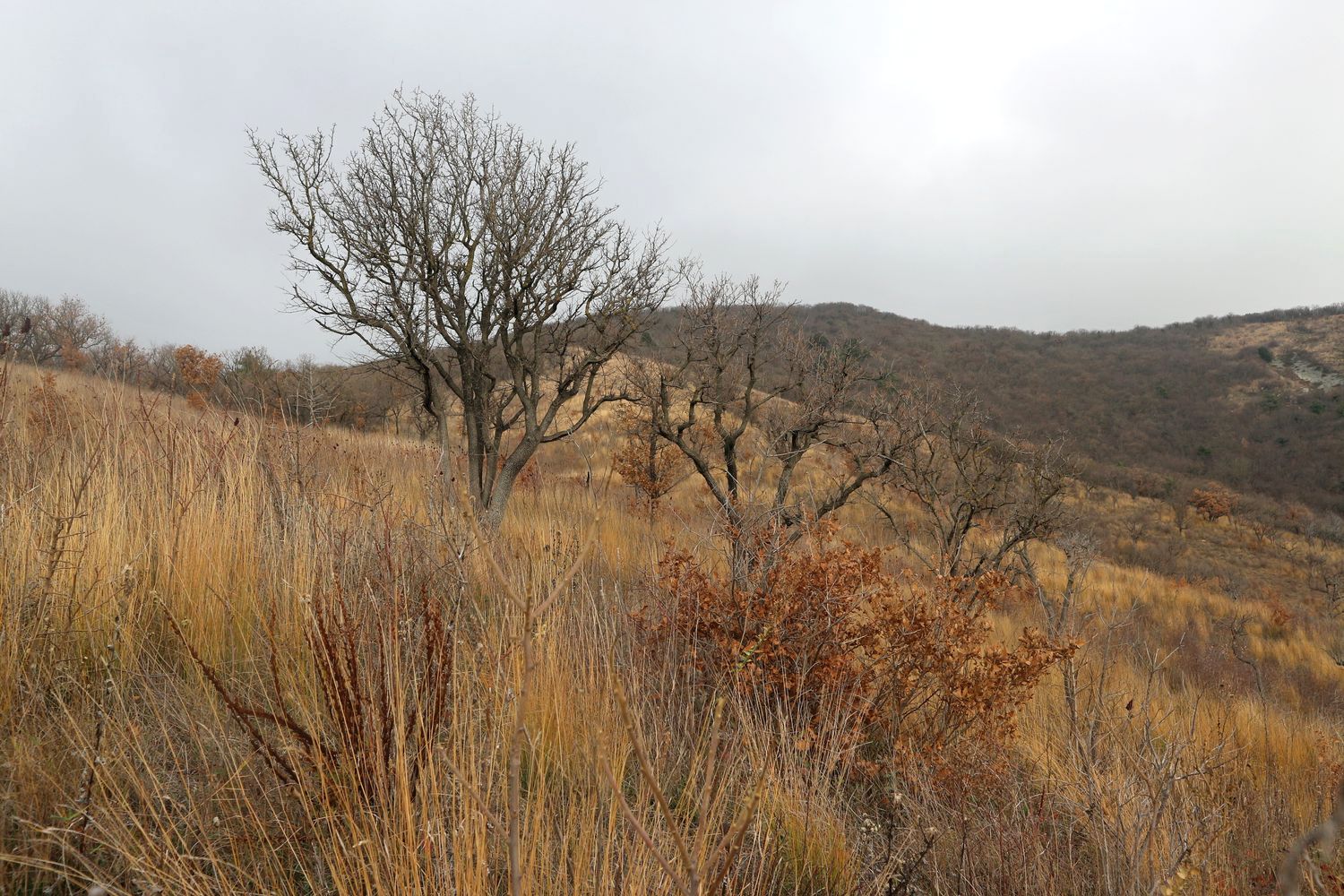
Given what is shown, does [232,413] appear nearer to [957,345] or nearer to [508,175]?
[508,175]

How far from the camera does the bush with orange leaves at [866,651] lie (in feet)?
12.4

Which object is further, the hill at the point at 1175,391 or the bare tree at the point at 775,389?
the hill at the point at 1175,391

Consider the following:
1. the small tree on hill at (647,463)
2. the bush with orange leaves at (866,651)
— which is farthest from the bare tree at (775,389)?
the bush with orange leaves at (866,651)

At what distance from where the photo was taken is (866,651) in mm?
3932

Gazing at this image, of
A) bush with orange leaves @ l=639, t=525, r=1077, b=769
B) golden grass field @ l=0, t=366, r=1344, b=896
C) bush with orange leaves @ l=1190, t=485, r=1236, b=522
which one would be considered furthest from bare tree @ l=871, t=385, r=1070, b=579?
bush with orange leaves @ l=1190, t=485, r=1236, b=522

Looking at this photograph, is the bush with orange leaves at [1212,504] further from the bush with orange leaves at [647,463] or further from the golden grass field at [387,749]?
the golden grass field at [387,749]

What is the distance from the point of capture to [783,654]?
3781 millimetres

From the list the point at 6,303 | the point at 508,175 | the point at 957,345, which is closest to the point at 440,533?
the point at 508,175

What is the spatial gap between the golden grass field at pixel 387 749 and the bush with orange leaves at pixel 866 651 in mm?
290

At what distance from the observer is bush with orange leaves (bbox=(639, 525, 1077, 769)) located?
12.4ft

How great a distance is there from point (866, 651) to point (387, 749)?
287 centimetres

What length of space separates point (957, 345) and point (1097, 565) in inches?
2079

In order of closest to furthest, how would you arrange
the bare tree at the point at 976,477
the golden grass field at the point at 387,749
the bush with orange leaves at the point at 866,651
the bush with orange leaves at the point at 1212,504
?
the golden grass field at the point at 387,749 < the bush with orange leaves at the point at 866,651 < the bare tree at the point at 976,477 < the bush with orange leaves at the point at 1212,504

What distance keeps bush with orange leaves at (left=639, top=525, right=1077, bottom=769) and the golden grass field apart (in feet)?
0.95
